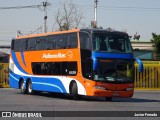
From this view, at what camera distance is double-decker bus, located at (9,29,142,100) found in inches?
1013

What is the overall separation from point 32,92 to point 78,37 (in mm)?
7436

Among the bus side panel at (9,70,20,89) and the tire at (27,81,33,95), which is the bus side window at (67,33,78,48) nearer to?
the tire at (27,81,33,95)

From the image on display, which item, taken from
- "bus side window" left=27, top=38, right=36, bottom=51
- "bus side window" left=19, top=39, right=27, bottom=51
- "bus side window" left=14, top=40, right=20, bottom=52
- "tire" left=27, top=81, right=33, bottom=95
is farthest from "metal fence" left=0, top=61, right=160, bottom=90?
"bus side window" left=27, top=38, right=36, bottom=51

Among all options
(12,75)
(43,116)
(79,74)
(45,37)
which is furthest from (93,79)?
(12,75)

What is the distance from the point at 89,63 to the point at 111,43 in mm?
1603

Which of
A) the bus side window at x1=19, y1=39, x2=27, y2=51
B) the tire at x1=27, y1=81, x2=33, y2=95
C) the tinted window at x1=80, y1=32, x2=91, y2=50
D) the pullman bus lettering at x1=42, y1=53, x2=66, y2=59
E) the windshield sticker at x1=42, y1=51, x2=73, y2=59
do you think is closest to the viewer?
the tinted window at x1=80, y1=32, x2=91, y2=50

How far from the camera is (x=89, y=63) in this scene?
2594cm

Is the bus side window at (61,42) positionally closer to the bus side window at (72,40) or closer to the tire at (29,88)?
the bus side window at (72,40)

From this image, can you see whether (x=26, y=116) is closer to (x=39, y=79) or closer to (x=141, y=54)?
(x=39, y=79)

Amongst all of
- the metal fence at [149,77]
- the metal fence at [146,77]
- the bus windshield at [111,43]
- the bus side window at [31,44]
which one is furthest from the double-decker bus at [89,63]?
the metal fence at [149,77]

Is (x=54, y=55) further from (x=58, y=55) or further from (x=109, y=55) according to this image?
(x=109, y=55)

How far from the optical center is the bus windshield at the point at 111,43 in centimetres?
2580

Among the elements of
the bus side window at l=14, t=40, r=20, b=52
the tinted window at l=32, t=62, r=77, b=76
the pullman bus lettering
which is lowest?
the tinted window at l=32, t=62, r=77, b=76

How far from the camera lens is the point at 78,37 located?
26.7 m
